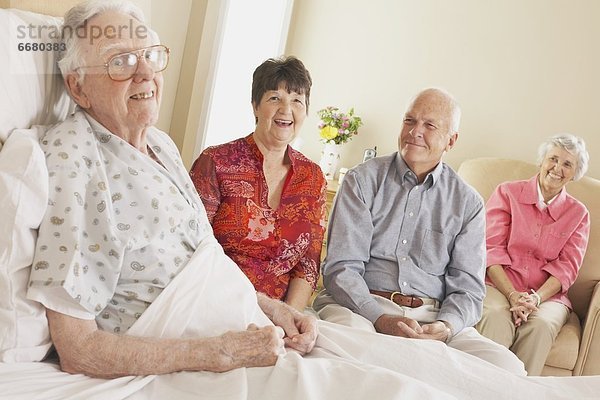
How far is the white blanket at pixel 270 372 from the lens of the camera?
129cm

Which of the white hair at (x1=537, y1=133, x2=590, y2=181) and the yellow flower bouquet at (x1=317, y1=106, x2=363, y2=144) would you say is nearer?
the white hair at (x1=537, y1=133, x2=590, y2=181)

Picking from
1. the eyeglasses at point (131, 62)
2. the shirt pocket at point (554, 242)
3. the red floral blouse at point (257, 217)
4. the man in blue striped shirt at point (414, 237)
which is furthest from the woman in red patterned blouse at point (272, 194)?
the shirt pocket at point (554, 242)

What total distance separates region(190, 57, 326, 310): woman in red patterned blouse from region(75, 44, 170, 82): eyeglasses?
582 millimetres

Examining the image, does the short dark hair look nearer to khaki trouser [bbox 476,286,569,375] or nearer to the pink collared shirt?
khaki trouser [bbox 476,286,569,375]

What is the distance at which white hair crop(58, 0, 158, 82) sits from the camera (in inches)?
58.2

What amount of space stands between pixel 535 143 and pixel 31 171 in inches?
129

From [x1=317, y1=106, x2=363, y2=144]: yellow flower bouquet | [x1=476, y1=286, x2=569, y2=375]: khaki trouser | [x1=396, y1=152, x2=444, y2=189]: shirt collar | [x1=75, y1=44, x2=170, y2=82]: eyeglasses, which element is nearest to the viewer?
[x1=75, y1=44, x2=170, y2=82]: eyeglasses

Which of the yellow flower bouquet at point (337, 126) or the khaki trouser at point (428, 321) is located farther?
the yellow flower bouquet at point (337, 126)

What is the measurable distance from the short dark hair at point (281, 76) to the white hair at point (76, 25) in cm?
78

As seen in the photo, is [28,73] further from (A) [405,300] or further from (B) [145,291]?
(A) [405,300]

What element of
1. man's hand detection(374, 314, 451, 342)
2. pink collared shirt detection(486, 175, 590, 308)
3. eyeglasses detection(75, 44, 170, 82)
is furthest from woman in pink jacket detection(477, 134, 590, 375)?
eyeglasses detection(75, 44, 170, 82)

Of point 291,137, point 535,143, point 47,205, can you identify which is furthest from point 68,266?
point 535,143

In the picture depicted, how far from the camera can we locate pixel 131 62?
5.05ft

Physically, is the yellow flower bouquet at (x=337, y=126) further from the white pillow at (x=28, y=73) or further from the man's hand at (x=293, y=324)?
the white pillow at (x=28, y=73)
